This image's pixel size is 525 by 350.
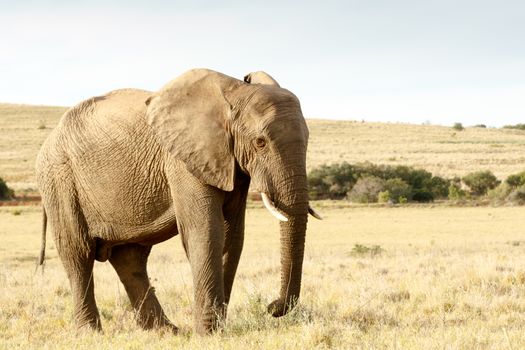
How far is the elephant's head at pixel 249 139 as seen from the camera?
23.5ft

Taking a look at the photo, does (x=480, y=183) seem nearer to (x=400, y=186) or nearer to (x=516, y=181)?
(x=516, y=181)

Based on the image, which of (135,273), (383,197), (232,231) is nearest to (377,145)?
(383,197)

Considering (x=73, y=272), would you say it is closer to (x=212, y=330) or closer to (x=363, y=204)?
(x=212, y=330)

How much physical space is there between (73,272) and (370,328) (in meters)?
3.37

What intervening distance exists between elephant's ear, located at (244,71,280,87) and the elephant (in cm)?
4

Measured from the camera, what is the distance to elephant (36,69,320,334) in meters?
7.26

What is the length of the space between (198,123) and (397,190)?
4098 cm

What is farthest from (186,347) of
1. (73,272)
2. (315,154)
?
(315,154)

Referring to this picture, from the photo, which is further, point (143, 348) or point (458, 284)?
point (458, 284)

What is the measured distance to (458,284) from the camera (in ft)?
36.7

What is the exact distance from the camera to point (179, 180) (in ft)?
25.1

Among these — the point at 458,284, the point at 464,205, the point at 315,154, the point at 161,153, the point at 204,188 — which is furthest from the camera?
the point at 315,154

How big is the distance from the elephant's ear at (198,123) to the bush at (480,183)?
153 feet

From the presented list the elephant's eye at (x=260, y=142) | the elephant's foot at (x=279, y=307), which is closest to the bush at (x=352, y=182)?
the elephant's foot at (x=279, y=307)
